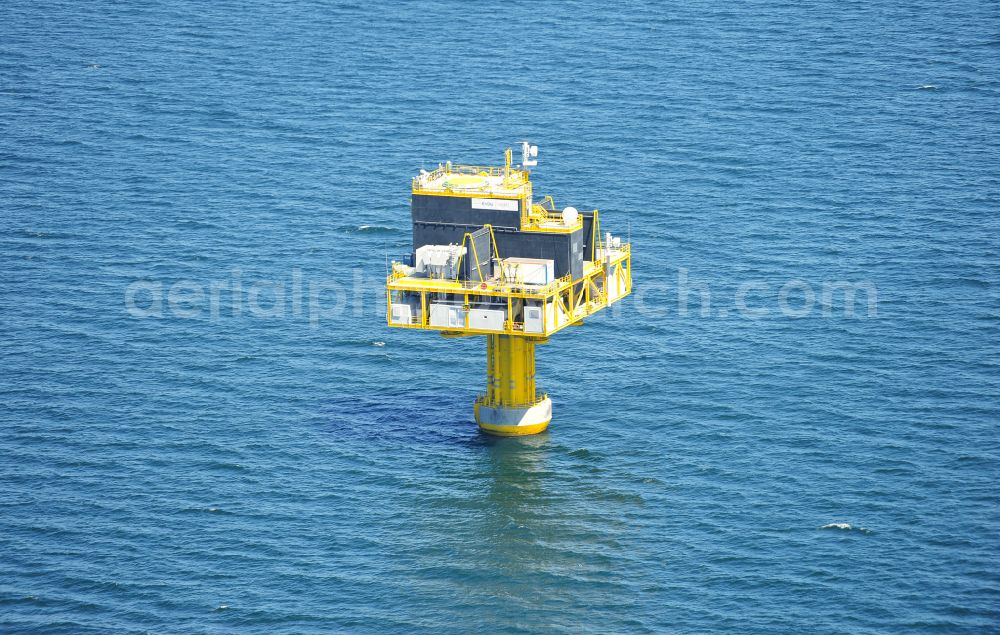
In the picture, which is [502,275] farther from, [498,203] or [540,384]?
[540,384]

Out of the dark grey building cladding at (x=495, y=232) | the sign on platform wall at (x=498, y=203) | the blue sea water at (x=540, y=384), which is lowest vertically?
the blue sea water at (x=540, y=384)

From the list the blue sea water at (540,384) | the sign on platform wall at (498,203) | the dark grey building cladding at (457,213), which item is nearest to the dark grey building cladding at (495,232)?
the dark grey building cladding at (457,213)

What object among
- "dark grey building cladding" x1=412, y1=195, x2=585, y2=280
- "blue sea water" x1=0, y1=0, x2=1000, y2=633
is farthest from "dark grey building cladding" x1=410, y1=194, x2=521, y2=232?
"blue sea water" x1=0, y1=0, x2=1000, y2=633

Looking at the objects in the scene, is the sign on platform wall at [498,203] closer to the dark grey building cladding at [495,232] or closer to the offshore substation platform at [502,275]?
the offshore substation platform at [502,275]

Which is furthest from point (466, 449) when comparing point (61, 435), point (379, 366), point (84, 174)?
point (84, 174)

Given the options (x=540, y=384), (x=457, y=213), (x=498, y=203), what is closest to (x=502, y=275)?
(x=498, y=203)

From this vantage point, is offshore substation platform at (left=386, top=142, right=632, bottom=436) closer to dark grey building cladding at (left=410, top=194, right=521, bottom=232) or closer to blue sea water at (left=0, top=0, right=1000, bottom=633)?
dark grey building cladding at (left=410, top=194, right=521, bottom=232)
